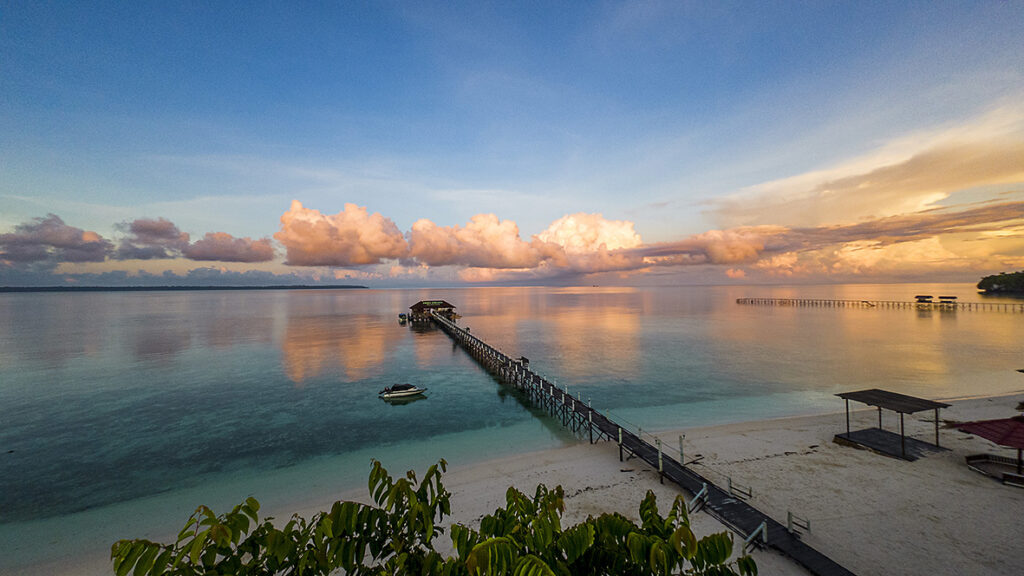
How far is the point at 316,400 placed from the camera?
112 ft

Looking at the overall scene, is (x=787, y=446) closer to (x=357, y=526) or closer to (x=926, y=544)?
(x=926, y=544)

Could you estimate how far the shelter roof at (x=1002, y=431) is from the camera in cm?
1488

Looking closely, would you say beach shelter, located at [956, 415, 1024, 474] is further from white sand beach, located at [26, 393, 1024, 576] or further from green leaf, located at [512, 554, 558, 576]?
green leaf, located at [512, 554, 558, 576]

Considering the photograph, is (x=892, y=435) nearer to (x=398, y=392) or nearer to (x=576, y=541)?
(x=576, y=541)

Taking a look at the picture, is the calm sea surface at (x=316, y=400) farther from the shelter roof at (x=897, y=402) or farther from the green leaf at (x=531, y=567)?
the green leaf at (x=531, y=567)

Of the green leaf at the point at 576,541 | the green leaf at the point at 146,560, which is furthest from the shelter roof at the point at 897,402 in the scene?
the green leaf at the point at 146,560

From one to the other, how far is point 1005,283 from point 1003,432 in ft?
760

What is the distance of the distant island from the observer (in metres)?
153

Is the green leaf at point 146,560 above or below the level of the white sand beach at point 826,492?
above

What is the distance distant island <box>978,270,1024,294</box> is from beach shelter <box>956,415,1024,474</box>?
218 metres

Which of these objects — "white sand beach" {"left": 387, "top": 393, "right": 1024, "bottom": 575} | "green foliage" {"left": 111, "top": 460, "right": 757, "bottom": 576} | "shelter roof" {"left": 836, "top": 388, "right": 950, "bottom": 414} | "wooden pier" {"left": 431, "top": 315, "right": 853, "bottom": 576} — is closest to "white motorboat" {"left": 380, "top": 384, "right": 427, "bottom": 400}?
"wooden pier" {"left": 431, "top": 315, "right": 853, "bottom": 576}

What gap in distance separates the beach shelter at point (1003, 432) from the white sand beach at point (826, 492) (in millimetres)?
2183

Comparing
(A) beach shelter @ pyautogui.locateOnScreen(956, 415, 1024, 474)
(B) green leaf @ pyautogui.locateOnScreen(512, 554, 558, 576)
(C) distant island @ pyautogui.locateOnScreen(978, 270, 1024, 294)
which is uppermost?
(B) green leaf @ pyautogui.locateOnScreen(512, 554, 558, 576)

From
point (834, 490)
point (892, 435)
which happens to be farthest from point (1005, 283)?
point (834, 490)
